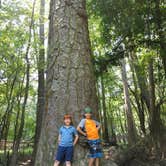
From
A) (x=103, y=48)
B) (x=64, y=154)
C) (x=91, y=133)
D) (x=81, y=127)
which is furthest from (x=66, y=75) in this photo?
(x=103, y=48)

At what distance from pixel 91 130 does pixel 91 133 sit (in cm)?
4

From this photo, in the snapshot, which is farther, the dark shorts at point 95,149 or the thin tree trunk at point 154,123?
the thin tree trunk at point 154,123

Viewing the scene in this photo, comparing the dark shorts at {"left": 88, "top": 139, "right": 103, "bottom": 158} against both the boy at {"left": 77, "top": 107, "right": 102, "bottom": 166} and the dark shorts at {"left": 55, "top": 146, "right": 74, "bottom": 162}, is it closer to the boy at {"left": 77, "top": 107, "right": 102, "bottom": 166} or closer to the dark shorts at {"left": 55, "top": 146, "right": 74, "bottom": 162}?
the boy at {"left": 77, "top": 107, "right": 102, "bottom": 166}

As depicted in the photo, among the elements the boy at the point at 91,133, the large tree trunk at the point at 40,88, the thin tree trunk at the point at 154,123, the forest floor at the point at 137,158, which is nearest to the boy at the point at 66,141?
the boy at the point at 91,133

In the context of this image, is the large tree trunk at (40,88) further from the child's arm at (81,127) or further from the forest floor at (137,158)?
the child's arm at (81,127)

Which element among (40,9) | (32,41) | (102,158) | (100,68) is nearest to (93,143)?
(102,158)

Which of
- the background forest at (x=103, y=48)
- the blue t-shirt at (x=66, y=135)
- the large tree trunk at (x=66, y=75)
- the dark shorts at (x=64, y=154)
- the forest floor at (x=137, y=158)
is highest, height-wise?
the background forest at (x=103, y=48)

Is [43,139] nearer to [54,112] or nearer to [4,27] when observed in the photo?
[54,112]

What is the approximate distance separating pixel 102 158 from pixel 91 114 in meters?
0.57

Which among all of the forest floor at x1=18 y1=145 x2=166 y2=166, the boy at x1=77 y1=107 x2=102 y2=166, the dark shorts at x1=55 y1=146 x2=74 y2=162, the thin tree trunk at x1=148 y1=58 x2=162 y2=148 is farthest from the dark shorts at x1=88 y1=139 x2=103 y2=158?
the thin tree trunk at x1=148 y1=58 x2=162 y2=148

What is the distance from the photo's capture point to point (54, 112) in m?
2.95

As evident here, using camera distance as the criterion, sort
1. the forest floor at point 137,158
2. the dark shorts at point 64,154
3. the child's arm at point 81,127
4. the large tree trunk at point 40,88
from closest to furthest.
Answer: the dark shorts at point 64,154 < the child's arm at point 81,127 < the forest floor at point 137,158 < the large tree trunk at point 40,88

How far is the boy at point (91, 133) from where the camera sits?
280cm

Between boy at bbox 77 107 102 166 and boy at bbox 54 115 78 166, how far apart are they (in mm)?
111
